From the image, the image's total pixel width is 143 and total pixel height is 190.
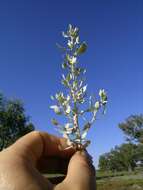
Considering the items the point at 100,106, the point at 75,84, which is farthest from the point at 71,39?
the point at 100,106

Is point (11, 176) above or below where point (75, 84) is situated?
below

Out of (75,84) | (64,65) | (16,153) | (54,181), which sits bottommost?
(54,181)

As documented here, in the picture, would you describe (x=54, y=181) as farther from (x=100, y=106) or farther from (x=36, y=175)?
(x=100, y=106)

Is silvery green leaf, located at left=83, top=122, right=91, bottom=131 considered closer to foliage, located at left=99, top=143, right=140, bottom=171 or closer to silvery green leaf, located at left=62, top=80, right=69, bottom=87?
silvery green leaf, located at left=62, top=80, right=69, bottom=87

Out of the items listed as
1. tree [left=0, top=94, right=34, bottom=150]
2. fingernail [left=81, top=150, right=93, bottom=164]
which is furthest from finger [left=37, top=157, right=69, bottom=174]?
tree [left=0, top=94, right=34, bottom=150]

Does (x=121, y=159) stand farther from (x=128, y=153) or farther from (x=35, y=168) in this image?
(x=35, y=168)

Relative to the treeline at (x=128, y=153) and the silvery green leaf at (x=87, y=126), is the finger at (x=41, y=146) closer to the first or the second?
the silvery green leaf at (x=87, y=126)

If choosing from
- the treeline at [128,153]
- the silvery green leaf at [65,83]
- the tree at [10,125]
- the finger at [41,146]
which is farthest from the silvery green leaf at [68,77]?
the treeline at [128,153]

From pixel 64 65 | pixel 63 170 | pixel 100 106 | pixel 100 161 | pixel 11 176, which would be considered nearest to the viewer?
pixel 11 176
